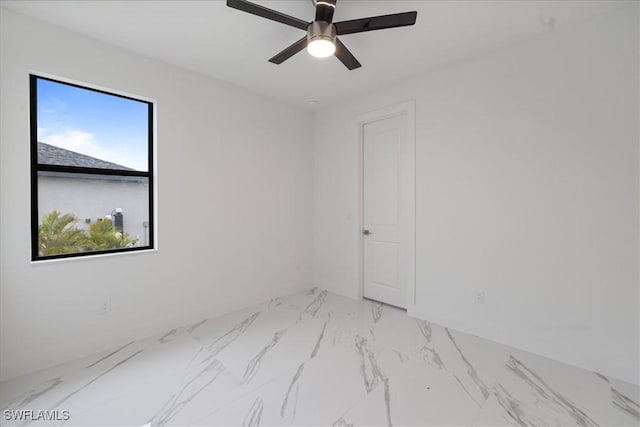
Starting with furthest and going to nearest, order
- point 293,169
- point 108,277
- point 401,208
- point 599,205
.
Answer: point 293,169 < point 401,208 < point 108,277 < point 599,205

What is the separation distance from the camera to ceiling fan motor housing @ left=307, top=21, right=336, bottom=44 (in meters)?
1.85

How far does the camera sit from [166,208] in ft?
9.41

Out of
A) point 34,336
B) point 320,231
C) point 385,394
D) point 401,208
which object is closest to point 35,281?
point 34,336

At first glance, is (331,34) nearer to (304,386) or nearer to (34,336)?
(304,386)

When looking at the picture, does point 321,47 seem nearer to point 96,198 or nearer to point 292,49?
point 292,49

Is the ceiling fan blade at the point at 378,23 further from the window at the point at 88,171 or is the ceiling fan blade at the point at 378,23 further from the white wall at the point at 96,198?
the white wall at the point at 96,198

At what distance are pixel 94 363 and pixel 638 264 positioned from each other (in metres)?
4.04

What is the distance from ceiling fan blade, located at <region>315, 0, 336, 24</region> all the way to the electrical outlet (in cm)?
275

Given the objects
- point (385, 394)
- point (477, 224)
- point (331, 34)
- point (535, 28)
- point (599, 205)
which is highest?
point (535, 28)

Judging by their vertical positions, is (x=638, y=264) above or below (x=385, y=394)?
above

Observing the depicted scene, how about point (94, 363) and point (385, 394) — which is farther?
point (94, 363)

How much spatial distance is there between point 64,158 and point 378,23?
8.55ft

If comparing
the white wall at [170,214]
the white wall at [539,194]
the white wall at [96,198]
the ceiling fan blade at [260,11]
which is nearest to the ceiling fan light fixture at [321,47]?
the ceiling fan blade at [260,11]

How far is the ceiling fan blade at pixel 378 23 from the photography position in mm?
1723
